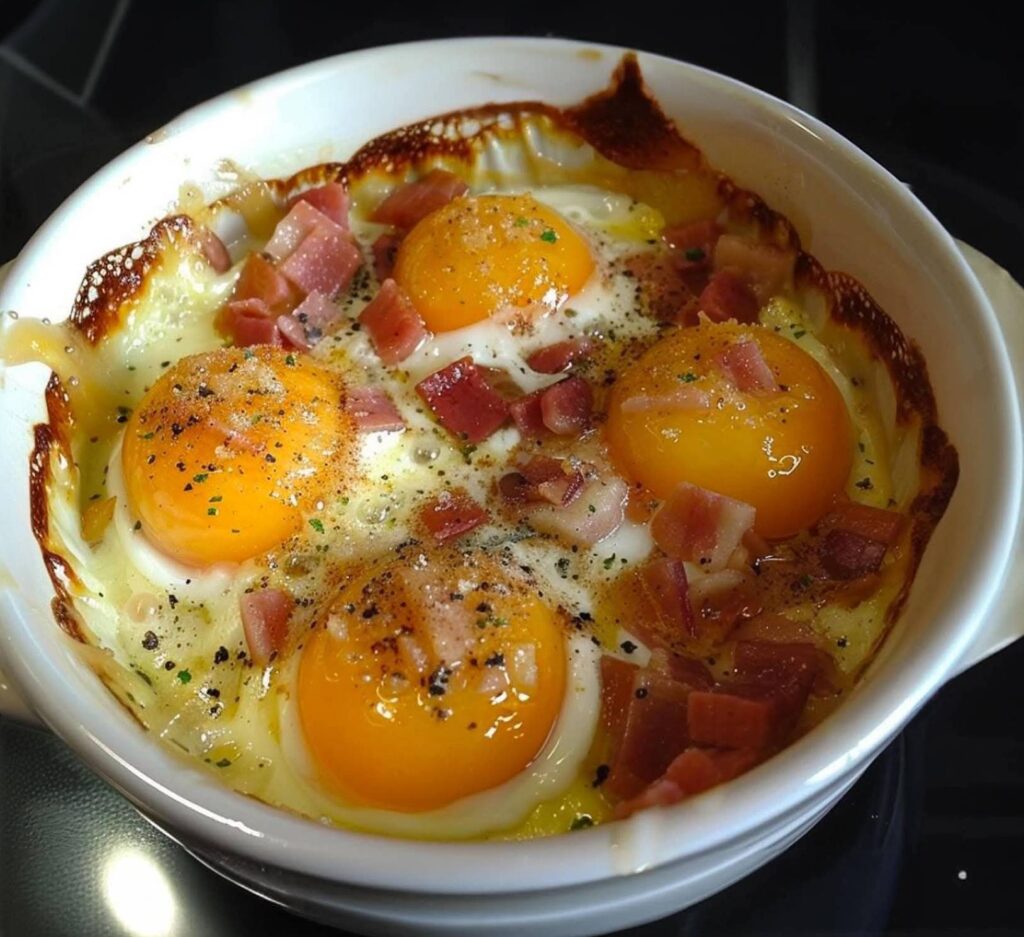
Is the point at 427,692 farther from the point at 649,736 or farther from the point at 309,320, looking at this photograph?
the point at 309,320

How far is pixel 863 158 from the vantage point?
215cm

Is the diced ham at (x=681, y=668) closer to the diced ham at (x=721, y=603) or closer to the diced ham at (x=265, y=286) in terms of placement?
the diced ham at (x=721, y=603)

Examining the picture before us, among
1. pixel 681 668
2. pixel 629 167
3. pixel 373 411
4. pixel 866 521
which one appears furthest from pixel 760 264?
pixel 681 668

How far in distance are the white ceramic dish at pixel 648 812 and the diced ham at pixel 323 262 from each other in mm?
220

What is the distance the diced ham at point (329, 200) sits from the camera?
255cm

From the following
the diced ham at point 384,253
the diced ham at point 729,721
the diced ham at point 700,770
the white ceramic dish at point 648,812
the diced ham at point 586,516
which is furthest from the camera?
the diced ham at point 384,253

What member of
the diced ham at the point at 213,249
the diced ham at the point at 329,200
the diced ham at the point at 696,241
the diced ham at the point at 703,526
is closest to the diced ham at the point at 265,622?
the diced ham at the point at 703,526

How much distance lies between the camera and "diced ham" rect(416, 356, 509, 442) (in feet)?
7.05

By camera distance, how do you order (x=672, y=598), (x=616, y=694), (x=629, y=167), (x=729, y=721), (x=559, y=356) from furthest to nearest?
(x=629, y=167) < (x=559, y=356) < (x=672, y=598) < (x=616, y=694) < (x=729, y=721)

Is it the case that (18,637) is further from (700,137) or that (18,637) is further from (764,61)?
(764,61)

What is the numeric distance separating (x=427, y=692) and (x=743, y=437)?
0.74 m

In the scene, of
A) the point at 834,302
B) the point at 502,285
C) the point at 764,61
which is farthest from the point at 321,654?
the point at 764,61

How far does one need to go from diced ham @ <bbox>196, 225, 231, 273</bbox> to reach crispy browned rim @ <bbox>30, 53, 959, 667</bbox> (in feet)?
0.12

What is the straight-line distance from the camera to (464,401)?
7.11ft
